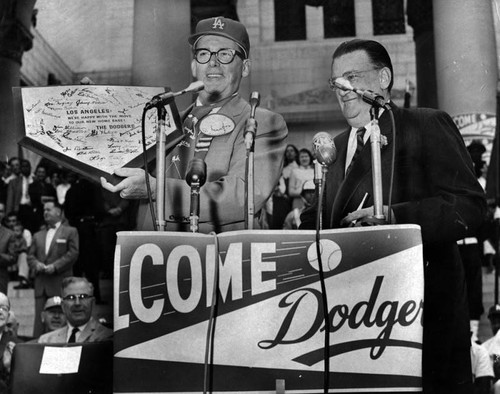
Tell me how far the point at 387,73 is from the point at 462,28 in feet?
5.07

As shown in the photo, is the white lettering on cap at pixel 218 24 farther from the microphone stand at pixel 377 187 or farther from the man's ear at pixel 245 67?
the microphone stand at pixel 377 187

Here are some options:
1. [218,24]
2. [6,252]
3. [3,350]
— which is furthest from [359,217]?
[6,252]

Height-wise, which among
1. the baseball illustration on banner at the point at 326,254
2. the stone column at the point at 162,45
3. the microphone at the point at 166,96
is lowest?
the baseball illustration on banner at the point at 326,254

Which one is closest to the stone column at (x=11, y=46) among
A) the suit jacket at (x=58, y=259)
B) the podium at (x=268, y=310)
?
the suit jacket at (x=58, y=259)

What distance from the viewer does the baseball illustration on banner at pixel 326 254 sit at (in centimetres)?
260

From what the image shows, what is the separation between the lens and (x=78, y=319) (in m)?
5.02

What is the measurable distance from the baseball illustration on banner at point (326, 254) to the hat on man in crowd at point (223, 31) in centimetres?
136

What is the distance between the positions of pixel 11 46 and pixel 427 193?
4.12 metres

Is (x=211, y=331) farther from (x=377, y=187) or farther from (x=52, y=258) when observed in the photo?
(x=52, y=258)

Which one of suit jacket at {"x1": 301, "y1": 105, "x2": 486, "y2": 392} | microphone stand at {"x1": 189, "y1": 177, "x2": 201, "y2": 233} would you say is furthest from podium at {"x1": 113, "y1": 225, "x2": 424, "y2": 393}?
suit jacket at {"x1": 301, "y1": 105, "x2": 486, "y2": 392}

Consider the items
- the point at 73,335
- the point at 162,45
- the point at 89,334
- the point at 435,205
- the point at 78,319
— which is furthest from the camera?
the point at 78,319

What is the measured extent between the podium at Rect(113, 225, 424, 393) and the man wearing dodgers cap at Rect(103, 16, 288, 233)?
772 millimetres

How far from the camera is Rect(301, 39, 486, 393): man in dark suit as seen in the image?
118 inches

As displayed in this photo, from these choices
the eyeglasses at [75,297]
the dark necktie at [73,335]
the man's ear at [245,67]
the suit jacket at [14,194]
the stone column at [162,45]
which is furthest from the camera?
the suit jacket at [14,194]
